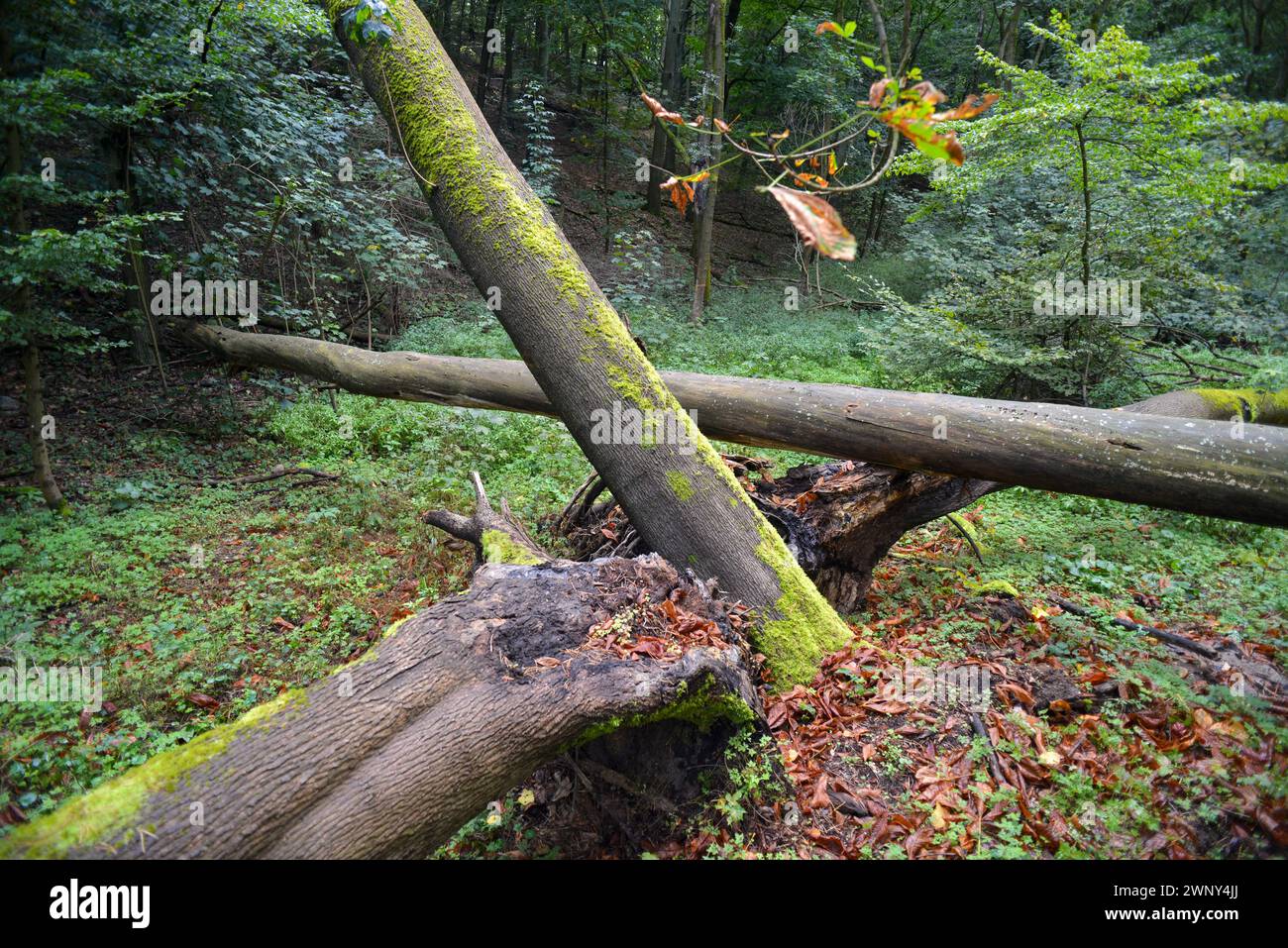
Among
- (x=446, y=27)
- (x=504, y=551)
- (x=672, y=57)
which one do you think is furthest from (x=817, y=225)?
(x=446, y=27)

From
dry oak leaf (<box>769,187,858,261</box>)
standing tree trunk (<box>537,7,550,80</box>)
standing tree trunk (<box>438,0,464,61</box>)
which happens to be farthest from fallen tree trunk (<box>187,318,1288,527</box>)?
standing tree trunk (<box>438,0,464,61</box>)

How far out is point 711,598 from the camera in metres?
3.56

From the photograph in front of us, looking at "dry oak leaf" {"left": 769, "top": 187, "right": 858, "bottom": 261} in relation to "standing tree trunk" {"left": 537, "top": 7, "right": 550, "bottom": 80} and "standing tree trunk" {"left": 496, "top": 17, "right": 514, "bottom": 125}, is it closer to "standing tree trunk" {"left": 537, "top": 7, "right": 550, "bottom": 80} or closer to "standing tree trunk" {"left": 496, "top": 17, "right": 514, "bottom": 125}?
"standing tree trunk" {"left": 496, "top": 17, "right": 514, "bottom": 125}

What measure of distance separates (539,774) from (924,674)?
6.34 ft

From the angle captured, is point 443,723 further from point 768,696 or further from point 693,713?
point 768,696

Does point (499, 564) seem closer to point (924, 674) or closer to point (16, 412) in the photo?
point (924, 674)

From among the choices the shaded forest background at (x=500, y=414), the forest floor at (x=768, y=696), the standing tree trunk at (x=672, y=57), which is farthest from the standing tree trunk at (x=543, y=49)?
the forest floor at (x=768, y=696)

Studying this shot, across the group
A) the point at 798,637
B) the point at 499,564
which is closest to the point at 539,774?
the point at 499,564

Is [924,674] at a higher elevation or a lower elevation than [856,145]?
lower

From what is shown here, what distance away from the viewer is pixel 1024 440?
4.24 metres

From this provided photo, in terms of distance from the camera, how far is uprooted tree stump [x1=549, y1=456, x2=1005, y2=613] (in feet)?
14.4

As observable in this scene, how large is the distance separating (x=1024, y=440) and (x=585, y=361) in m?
2.67

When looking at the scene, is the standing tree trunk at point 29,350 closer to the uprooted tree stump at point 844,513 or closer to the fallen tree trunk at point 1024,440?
the fallen tree trunk at point 1024,440

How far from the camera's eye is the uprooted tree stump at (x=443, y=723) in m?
2.09
